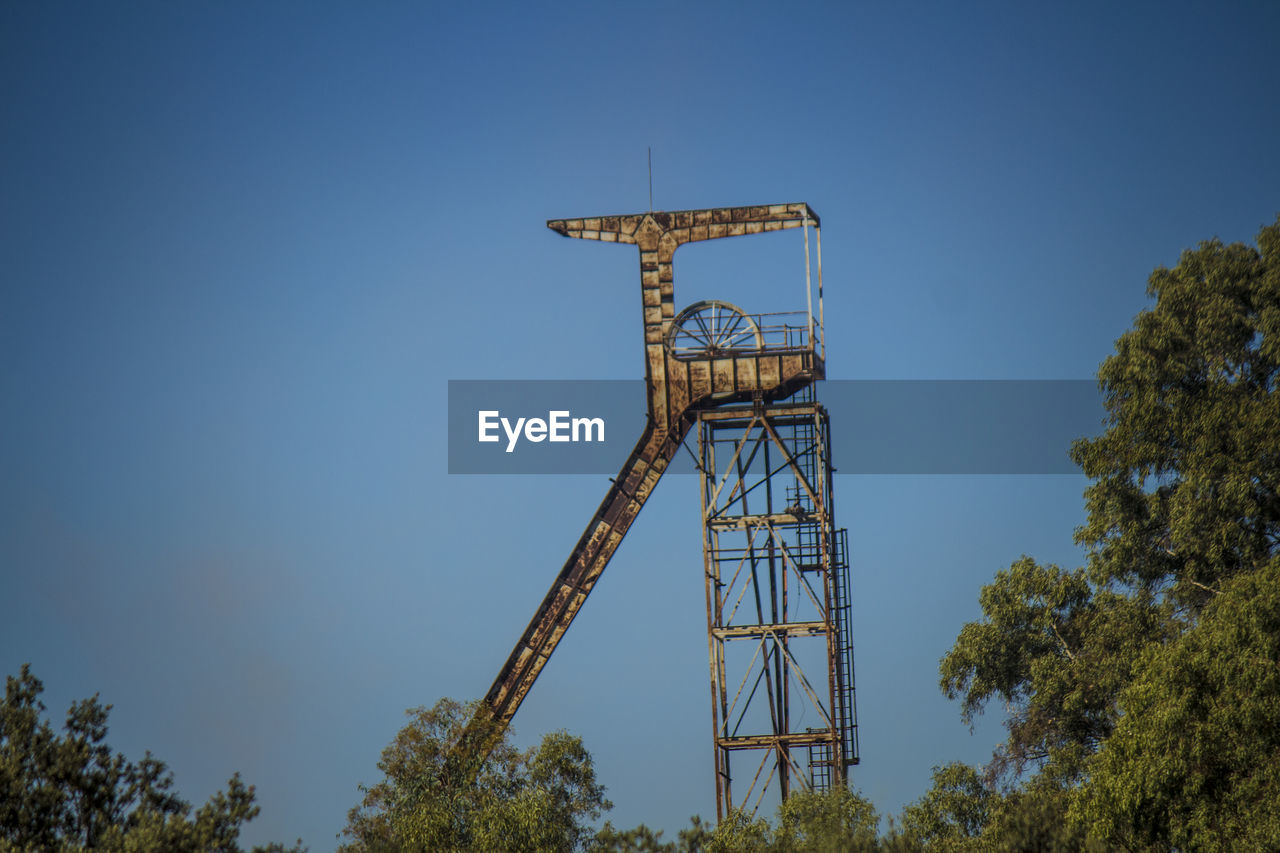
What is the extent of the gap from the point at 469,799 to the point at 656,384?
12127 mm

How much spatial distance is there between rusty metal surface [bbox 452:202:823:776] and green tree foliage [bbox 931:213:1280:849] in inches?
316

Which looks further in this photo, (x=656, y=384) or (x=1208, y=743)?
(x=656, y=384)

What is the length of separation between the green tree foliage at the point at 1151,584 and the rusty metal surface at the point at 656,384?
26.3 ft

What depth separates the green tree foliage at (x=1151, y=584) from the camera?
31.8 metres

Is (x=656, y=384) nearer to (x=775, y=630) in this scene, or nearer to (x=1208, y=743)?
(x=775, y=630)

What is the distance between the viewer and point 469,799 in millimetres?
37125

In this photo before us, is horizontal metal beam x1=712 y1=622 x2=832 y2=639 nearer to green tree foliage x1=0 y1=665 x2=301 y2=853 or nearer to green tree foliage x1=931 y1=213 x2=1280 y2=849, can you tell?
green tree foliage x1=931 y1=213 x2=1280 y2=849

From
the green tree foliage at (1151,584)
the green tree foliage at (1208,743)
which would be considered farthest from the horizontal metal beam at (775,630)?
the green tree foliage at (1208,743)

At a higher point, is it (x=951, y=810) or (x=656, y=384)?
(x=656, y=384)

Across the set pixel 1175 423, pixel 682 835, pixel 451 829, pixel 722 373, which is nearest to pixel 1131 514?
pixel 1175 423

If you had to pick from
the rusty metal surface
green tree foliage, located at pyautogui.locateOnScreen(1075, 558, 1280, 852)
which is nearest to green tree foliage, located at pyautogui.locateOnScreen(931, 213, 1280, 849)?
green tree foliage, located at pyautogui.locateOnScreen(1075, 558, 1280, 852)

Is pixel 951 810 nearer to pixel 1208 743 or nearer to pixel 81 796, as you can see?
pixel 1208 743

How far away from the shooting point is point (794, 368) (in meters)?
42.6

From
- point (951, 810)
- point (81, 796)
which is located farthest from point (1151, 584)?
point (81, 796)
